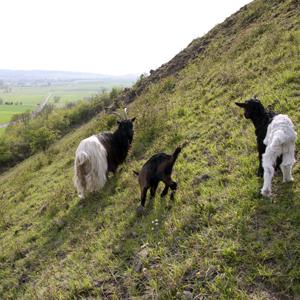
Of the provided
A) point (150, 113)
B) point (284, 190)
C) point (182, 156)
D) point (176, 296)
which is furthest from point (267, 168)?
point (150, 113)

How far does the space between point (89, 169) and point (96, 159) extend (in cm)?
29

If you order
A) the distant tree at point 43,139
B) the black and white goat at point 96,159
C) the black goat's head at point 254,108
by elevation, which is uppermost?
the black goat's head at point 254,108

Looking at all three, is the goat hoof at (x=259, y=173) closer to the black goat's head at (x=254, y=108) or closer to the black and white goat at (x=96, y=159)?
the black goat's head at (x=254, y=108)

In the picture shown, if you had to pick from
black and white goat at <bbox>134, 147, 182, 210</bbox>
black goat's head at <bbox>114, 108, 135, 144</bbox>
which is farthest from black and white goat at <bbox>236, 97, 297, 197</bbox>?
black goat's head at <bbox>114, 108, 135, 144</bbox>

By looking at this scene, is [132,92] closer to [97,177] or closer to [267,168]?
[97,177]

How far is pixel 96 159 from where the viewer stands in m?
8.60

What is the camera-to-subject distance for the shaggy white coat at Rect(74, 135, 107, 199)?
8.50 m

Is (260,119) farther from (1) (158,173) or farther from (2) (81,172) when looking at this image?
(2) (81,172)

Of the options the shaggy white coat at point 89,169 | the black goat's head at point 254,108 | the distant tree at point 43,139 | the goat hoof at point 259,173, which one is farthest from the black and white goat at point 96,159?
the distant tree at point 43,139

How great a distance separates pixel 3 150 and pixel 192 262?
101ft

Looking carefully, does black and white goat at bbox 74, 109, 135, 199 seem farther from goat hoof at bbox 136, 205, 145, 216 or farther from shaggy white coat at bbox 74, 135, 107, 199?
goat hoof at bbox 136, 205, 145, 216

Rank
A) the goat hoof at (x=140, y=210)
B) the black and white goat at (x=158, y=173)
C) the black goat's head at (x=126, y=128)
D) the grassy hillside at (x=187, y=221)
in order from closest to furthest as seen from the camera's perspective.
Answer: the grassy hillside at (x=187, y=221)
the black and white goat at (x=158, y=173)
the goat hoof at (x=140, y=210)
the black goat's head at (x=126, y=128)

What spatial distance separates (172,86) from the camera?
50.8 feet

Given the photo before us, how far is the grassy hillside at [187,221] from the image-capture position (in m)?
4.21
